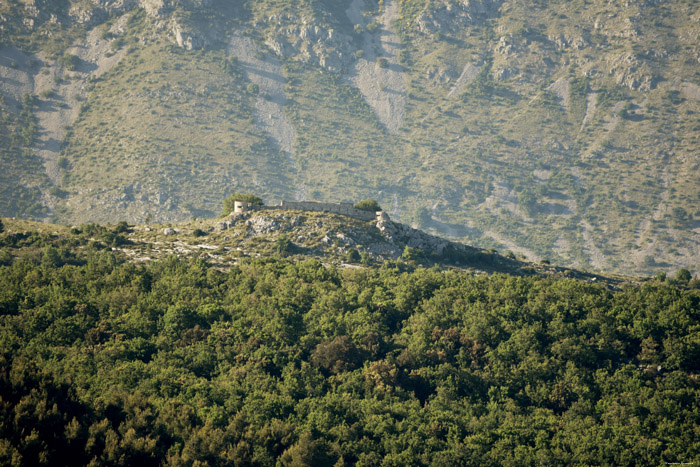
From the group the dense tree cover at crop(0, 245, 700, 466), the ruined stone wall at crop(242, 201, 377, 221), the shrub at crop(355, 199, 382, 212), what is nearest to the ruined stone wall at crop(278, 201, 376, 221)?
the ruined stone wall at crop(242, 201, 377, 221)

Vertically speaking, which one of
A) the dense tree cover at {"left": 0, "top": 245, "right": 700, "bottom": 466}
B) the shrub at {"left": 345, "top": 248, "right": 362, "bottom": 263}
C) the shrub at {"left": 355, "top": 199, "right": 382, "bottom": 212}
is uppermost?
the shrub at {"left": 355, "top": 199, "right": 382, "bottom": 212}

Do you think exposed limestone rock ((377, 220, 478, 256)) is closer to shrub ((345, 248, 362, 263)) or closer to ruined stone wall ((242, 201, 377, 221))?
ruined stone wall ((242, 201, 377, 221))

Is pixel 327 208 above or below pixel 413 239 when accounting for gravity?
above

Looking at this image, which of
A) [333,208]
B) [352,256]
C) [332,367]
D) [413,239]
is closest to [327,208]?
[333,208]

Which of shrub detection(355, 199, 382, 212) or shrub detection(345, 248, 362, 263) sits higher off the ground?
shrub detection(355, 199, 382, 212)

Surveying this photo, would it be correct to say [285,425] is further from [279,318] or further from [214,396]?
[279,318]

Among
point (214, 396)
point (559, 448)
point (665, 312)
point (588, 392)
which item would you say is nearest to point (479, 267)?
point (665, 312)

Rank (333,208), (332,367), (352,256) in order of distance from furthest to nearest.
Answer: (333,208), (352,256), (332,367)

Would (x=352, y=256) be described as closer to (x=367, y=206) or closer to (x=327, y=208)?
(x=327, y=208)

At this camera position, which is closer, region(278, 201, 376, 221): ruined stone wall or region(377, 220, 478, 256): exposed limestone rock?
region(377, 220, 478, 256): exposed limestone rock
